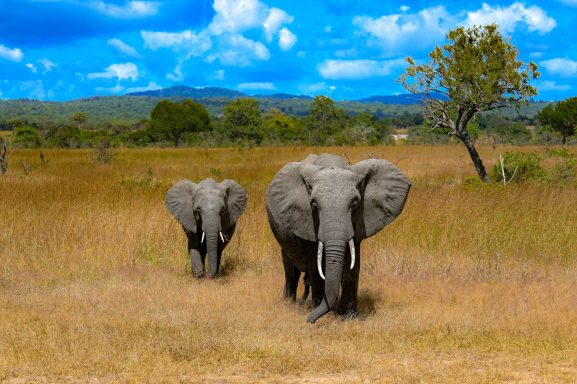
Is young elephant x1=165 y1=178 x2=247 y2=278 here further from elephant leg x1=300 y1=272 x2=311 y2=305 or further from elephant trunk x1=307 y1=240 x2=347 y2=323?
elephant trunk x1=307 y1=240 x2=347 y2=323

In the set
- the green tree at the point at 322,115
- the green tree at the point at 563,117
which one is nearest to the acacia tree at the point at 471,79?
the green tree at the point at 563,117

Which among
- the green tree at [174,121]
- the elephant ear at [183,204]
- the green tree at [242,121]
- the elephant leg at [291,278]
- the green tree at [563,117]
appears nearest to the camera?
the elephant leg at [291,278]

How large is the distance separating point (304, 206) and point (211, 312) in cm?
191

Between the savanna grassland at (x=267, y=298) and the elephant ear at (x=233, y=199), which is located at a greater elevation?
the elephant ear at (x=233, y=199)

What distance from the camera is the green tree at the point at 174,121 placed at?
2756 inches

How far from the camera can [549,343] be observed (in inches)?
264

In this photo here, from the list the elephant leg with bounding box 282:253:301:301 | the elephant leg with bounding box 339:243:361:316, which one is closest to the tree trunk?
the elephant leg with bounding box 282:253:301:301

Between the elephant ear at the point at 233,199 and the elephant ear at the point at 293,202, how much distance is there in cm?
318

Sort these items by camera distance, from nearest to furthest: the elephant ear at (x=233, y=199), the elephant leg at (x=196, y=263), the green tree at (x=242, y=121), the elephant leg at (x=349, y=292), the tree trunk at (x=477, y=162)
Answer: the elephant leg at (x=349, y=292) < the elephant leg at (x=196, y=263) < the elephant ear at (x=233, y=199) < the tree trunk at (x=477, y=162) < the green tree at (x=242, y=121)

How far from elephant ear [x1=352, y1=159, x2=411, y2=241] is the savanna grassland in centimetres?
107

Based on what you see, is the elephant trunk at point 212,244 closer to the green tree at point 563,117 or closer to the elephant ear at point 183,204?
the elephant ear at point 183,204

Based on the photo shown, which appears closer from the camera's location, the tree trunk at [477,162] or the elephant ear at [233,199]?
the elephant ear at [233,199]

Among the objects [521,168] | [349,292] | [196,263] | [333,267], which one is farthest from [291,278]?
[521,168]

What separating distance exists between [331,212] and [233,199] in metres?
4.18
